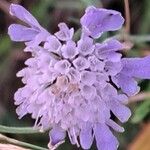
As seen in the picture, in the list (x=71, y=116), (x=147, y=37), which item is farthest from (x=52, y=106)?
(x=147, y=37)

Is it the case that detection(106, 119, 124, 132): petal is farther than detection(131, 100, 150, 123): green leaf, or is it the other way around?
detection(131, 100, 150, 123): green leaf

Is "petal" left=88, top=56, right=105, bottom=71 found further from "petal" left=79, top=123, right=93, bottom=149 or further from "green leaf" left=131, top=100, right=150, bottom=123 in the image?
"green leaf" left=131, top=100, right=150, bottom=123

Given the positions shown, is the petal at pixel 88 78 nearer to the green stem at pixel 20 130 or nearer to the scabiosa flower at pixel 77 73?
the scabiosa flower at pixel 77 73

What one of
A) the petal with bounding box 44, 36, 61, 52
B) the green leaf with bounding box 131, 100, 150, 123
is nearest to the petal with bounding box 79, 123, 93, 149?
the petal with bounding box 44, 36, 61, 52

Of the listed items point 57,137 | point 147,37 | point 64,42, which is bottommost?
point 147,37

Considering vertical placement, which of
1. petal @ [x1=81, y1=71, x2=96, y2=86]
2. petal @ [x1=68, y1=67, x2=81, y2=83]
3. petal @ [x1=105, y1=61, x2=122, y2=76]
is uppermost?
petal @ [x1=68, y1=67, x2=81, y2=83]

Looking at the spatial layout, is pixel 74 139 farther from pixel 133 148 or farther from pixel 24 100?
pixel 133 148
